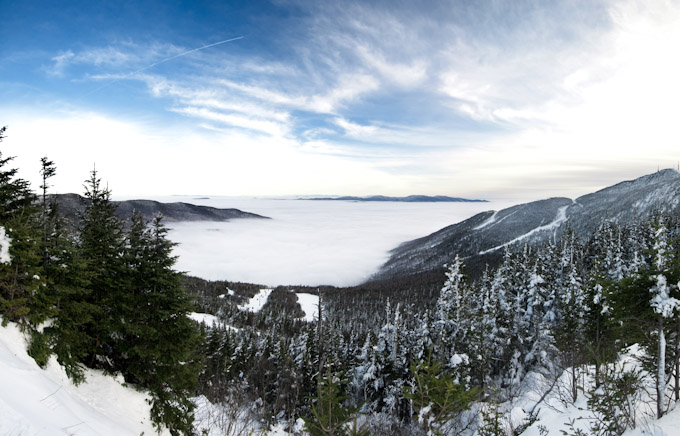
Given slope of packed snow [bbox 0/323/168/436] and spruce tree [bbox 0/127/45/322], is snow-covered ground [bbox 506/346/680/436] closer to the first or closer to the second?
slope of packed snow [bbox 0/323/168/436]

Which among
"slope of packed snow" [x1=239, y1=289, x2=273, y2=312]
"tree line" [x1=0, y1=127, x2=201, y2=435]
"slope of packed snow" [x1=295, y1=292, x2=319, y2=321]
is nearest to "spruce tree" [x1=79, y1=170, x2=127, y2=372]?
"tree line" [x1=0, y1=127, x2=201, y2=435]

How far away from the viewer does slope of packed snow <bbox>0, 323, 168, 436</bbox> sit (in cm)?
708

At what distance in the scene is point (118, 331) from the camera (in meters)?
15.1

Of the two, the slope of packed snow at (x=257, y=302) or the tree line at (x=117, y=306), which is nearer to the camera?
the tree line at (x=117, y=306)

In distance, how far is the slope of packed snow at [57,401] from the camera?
23.2ft

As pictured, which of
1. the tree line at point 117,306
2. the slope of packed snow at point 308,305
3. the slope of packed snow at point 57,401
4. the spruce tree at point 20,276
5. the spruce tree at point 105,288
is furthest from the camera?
the slope of packed snow at point 308,305

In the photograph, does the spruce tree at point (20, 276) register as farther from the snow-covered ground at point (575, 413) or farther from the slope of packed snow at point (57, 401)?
the snow-covered ground at point (575, 413)

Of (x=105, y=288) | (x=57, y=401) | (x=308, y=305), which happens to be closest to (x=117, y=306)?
(x=105, y=288)

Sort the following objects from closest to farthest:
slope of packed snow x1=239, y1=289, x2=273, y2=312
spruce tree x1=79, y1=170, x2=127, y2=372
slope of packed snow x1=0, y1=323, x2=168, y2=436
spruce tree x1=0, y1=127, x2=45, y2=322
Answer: slope of packed snow x1=0, y1=323, x2=168, y2=436
spruce tree x1=0, y1=127, x2=45, y2=322
spruce tree x1=79, y1=170, x2=127, y2=372
slope of packed snow x1=239, y1=289, x2=273, y2=312

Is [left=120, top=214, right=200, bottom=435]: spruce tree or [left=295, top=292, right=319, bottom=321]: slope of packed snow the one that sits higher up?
[left=120, top=214, right=200, bottom=435]: spruce tree

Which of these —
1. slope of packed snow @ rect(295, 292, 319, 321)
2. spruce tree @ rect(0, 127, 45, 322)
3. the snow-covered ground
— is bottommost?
slope of packed snow @ rect(295, 292, 319, 321)

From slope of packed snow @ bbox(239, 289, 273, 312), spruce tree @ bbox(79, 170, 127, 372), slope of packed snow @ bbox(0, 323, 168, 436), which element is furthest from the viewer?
slope of packed snow @ bbox(239, 289, 273, 312)

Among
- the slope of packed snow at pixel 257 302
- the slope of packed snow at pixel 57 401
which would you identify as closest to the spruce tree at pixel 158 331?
the slope of packed snow at pixel 57 401

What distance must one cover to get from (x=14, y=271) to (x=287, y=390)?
33.0m
